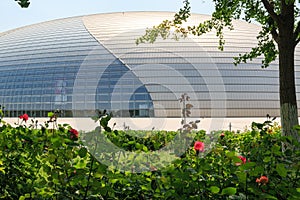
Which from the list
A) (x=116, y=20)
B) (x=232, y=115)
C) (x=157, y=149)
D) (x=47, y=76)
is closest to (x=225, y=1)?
(x=157, y=149)

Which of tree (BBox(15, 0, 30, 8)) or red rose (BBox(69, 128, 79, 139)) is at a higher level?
tree (BBox(15, 0, 30, 8))

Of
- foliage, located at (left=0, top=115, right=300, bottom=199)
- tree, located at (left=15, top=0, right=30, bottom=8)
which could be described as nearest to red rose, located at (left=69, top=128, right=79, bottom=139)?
foliage, located at (left=0, top=115, right=300, bottom=199)

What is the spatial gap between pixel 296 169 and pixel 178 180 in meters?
0.76

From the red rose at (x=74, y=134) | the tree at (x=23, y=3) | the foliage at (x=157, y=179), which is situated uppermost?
the tree at (x=23, y=3)

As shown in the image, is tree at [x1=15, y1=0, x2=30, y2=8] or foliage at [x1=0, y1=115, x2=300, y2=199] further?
tree at [x1=15, y1=0, x2=30, y2=8]

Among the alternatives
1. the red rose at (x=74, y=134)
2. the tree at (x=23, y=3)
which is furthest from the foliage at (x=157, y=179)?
the tree at (x=23, y=3)

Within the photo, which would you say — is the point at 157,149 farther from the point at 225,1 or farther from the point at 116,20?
the point at 116,20

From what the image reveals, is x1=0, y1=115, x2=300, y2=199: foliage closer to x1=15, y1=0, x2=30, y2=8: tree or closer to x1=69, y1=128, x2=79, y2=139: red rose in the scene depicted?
x1=69, y1=128, x2=79, y2=139: red rose

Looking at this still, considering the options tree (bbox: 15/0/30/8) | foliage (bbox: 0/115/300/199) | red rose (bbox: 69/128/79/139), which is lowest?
foliage (bbox: 0/115/300/199)

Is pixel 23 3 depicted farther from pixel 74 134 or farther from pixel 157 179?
pixel 157 179

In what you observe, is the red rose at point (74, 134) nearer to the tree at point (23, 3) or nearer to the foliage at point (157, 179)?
the foliage at point (157, 179)

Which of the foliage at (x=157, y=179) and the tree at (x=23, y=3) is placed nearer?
the foliage at (x=157, y=179)

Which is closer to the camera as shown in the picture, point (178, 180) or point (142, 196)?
point (178, 180)

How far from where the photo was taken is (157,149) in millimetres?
2850
